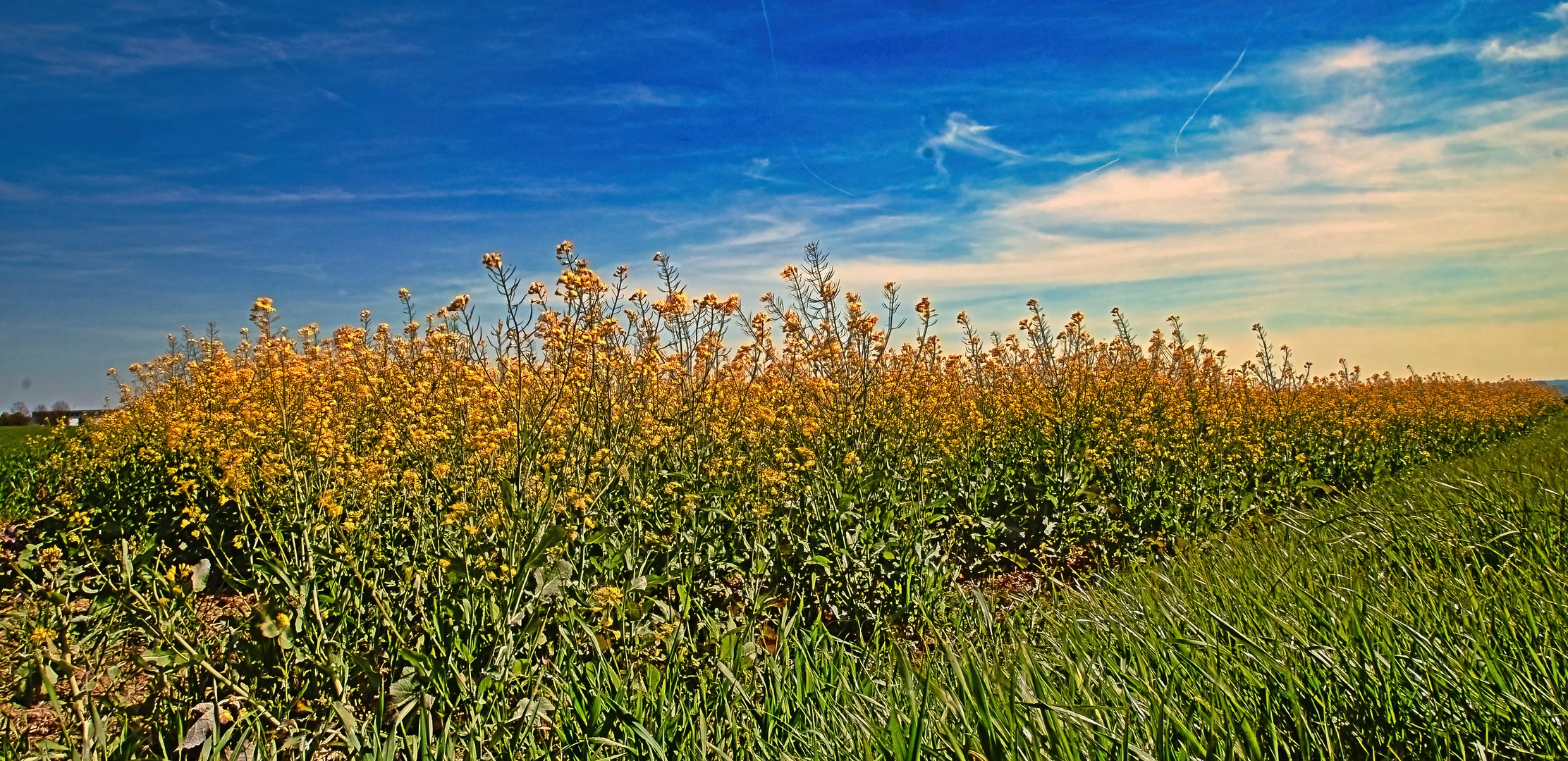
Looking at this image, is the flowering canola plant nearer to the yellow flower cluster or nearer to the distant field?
the yellow flower cluster

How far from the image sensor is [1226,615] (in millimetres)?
2795

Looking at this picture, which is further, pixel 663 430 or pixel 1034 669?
pixel 663 430

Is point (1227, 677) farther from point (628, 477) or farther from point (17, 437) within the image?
point (17, 437)

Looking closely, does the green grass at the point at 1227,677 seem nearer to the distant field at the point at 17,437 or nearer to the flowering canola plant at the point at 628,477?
the flowering canola plant at the point at 628,477

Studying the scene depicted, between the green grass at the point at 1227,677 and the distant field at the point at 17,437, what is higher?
the distant field at the point at 17,437

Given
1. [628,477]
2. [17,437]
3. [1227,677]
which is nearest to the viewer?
[1227,677]

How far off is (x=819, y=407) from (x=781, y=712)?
2.95 m

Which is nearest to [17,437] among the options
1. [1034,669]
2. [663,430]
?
[663,430]

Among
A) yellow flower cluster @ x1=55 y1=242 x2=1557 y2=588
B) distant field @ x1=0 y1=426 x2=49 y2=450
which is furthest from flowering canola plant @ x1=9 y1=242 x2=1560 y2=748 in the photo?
distant field @ x1=0 y1=426 x2=49 y2=450

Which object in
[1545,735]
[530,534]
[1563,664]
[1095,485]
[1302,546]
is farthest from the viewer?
[1095,485]

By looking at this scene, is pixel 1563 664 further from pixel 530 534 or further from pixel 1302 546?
pixel 530 534

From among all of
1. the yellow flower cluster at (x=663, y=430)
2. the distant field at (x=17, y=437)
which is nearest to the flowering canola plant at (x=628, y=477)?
the yellow flower cluster at (x=663, y=430)

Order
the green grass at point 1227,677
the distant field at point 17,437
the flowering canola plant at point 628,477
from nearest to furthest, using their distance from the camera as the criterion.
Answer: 1. the green grass at point 1227,677
2. the flowering canola plant at point 628,477
3. the distant field at point 17,437

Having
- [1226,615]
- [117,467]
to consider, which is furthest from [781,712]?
[117,467]
